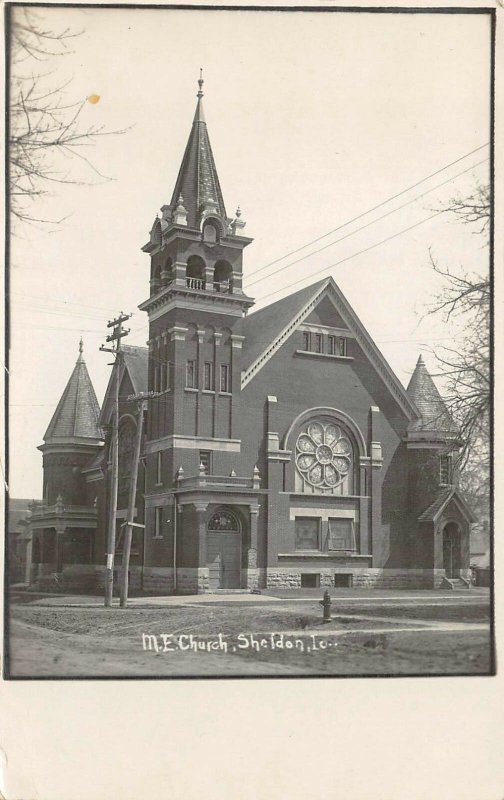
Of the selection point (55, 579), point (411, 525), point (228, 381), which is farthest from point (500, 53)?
point (55, 579)

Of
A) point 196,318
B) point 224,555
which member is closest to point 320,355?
point 196,318

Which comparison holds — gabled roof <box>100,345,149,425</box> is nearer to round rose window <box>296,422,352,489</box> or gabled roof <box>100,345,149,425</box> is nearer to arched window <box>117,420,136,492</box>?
arched window <box>117,420,136,492</box>

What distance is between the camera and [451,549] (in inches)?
571

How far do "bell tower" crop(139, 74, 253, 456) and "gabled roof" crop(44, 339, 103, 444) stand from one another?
3.30 feet

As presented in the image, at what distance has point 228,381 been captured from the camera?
50.6 feet

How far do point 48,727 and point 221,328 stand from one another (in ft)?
22.6

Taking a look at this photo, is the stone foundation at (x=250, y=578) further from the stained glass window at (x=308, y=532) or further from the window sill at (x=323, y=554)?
the stained glass window at (x=308, y=532)

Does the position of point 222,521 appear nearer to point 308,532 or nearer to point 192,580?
point 192,580

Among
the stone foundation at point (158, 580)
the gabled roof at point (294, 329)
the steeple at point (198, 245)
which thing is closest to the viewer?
the steeple at point (198, 245)

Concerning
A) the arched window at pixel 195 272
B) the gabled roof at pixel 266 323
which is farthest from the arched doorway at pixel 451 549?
the arched window at pixel 195 272

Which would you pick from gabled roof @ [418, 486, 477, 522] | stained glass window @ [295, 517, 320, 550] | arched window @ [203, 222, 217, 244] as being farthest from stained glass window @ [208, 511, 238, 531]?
arched window @ [203, 222, 217, 244]

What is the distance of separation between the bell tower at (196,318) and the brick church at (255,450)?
0.02m

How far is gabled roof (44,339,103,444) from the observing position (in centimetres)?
1309

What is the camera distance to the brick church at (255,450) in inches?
576
